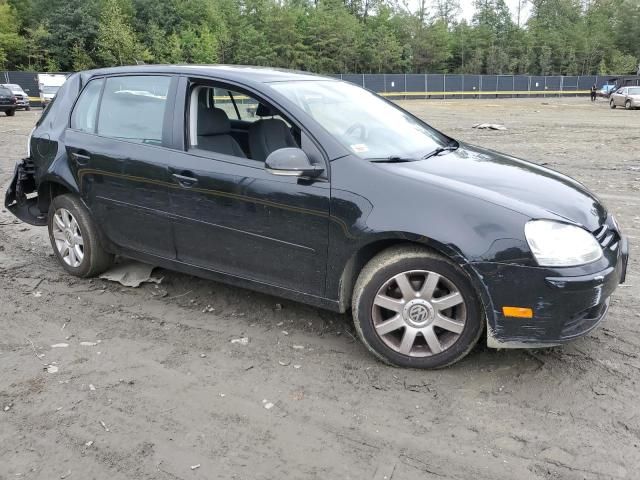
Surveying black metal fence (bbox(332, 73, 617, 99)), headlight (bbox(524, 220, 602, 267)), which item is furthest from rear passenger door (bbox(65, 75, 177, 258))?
black metal fence (bbox(332, 73, 617, 99))

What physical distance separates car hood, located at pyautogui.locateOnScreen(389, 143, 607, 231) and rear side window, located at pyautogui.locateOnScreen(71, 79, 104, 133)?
2634mm

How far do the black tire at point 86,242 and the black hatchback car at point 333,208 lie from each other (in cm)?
2

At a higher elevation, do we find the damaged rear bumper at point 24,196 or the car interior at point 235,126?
the car interior at point 235,126

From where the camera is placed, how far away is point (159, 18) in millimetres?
65688

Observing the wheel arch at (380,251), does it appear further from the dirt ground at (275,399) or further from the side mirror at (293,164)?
the side mirror at (293,164)

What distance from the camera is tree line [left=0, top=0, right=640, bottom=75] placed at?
57.2 metres

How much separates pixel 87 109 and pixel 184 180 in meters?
1.42

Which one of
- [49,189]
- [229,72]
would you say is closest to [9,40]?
[49,189]

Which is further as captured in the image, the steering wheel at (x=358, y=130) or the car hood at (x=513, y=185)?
the steering wheel at (x=358, y=130)

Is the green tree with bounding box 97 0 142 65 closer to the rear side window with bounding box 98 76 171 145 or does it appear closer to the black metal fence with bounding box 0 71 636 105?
the black metal fence with bounding box 0 71 636 105

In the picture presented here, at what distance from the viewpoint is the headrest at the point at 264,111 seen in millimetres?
3991

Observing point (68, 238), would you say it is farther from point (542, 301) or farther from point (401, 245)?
point (542, 301)

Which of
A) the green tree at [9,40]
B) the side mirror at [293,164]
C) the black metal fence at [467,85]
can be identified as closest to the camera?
the side mirror at [293,164]

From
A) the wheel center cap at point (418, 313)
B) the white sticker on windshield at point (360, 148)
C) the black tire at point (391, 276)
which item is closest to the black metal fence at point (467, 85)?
the white sticker on windshield at point (360, 148)
